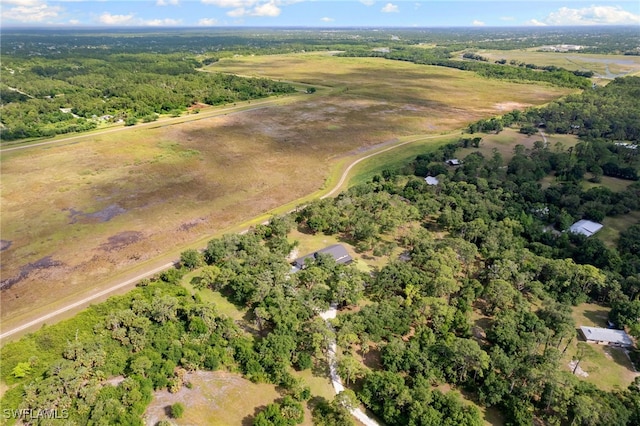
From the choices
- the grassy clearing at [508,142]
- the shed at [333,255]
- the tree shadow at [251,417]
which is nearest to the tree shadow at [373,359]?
the tree shadow at [251,417]

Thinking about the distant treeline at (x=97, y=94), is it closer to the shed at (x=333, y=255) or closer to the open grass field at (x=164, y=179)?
the open grass field at (x=164, y=179)

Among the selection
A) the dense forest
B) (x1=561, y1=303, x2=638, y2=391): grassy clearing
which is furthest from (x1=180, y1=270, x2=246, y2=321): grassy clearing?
(x1=561, y1=303, x2=638, y2=391): grassy clearing

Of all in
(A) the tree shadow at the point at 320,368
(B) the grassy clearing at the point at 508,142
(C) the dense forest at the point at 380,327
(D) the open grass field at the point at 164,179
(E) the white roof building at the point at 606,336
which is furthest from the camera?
(B) the grassy clearing at the point at 508,142

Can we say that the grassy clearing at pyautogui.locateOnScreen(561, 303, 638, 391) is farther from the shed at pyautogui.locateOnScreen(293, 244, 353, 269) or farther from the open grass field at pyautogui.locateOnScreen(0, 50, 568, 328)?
the open grass field at pyautogui.locateOnScreen(0, 50, 568, 328)

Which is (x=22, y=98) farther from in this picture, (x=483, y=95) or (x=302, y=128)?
(x=483, y=95)

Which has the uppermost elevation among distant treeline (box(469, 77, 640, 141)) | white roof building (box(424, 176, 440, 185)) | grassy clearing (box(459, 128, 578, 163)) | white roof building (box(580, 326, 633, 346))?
distant treeline (box(469, 77, 640, 141))

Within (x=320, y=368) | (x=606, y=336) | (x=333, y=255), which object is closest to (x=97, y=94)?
(x=333, y=255)

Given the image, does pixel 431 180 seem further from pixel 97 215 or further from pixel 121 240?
pixel 97 215
